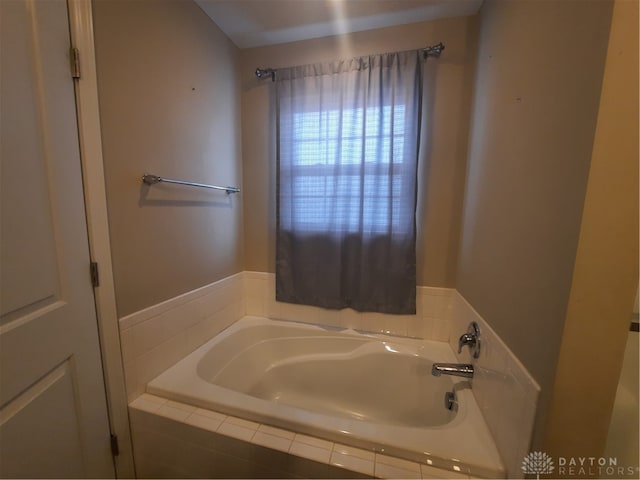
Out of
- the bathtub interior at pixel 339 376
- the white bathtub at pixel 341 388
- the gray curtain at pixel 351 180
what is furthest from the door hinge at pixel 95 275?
the gray curtain at pixel 351 180

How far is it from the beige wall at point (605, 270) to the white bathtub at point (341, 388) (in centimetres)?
38

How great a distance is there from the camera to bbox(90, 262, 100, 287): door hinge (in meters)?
0.94

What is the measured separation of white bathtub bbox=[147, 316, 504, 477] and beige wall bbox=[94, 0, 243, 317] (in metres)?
0.50

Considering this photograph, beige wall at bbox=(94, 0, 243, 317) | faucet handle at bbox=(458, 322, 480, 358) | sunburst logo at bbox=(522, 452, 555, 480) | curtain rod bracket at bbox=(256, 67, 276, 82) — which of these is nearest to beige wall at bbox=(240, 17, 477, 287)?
curtain rod bracket at bbox=(256, 67, 276, 82)

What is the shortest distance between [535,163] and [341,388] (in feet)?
5.13

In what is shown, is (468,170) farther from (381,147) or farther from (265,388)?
(265,388)

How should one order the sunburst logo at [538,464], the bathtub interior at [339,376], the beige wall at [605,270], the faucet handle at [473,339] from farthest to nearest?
the bathtub interior at [339,376] → the faucet handle at [473,339] → the sunburst logo at [538,464] → the beige wall at [605,270]

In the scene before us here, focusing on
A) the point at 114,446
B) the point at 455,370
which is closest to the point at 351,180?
the point at 455,370

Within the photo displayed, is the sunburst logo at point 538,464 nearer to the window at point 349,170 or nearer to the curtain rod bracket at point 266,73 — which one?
the window at point 349,170

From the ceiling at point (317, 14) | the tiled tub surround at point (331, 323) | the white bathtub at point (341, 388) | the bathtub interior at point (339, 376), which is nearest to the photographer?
the tiled tub surround at point (331, 323)

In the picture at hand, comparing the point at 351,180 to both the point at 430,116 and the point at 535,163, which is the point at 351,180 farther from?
the point at 535,163

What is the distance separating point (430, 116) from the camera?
153 cm

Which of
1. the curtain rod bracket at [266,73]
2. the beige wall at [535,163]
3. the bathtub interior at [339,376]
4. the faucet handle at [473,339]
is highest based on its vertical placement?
the curtain rod bracket at [266,73]

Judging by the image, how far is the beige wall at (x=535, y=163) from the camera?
612mm
